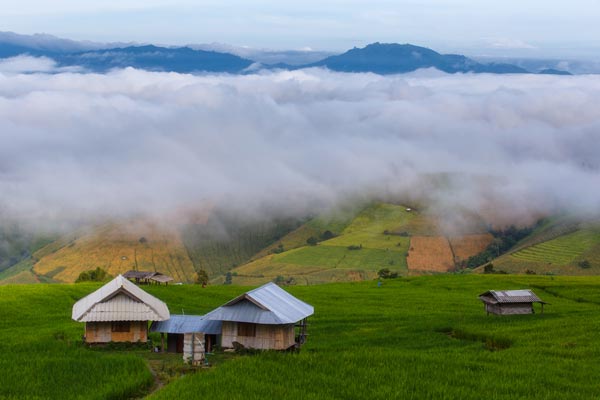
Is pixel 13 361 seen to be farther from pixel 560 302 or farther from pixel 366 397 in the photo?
pixel 560 302

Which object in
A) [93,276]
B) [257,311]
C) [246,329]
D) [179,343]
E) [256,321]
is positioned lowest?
[93,276]

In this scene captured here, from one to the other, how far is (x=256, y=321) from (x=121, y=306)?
1141 cm

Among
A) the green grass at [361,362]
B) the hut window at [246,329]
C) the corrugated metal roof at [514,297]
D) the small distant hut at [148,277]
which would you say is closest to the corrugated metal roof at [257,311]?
the hut window at [246,329]

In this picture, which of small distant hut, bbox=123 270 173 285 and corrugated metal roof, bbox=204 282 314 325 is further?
small distant hut, bbox=123 270 173 285

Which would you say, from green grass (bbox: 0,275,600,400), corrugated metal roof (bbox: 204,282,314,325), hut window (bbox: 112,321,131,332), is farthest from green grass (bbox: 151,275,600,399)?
hut window (bbox: 112,321,131,332)

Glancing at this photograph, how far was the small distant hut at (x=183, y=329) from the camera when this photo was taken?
178 feet

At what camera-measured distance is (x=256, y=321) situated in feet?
168

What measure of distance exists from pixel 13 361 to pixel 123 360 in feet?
21.9

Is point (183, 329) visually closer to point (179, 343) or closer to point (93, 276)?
point (179, 343)

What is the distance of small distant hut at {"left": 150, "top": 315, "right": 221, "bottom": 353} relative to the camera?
54.2 meters

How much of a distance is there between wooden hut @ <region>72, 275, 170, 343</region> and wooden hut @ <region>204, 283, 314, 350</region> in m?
5.42

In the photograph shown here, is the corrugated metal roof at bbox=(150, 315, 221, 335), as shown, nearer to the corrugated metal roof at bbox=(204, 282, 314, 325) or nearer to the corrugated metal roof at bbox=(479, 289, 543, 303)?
the corrugated metal roof at bbox=(204, 282, 314, 325)

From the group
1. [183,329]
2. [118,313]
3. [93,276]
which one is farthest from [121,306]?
[93,276]

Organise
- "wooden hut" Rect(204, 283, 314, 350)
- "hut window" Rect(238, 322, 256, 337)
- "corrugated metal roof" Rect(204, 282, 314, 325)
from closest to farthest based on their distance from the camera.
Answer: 1. "corrugated metal roof" Rect(204, 282, 314, 325)
2. "wooden hut" Rect(204, 283, 314, 350)
3. "hut window" Rect(238, 322, 256, 337)
